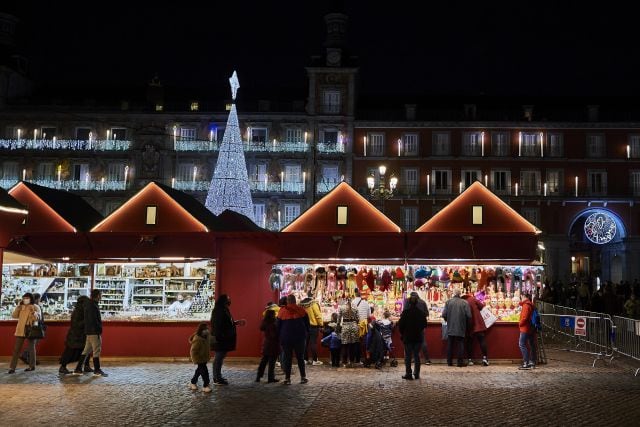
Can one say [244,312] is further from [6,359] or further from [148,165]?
[148,165]

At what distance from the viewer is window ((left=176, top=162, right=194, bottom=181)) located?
169 ft

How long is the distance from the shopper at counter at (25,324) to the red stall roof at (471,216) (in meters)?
8.89

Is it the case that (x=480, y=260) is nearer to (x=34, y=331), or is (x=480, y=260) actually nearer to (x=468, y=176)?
(x=34, y=331)

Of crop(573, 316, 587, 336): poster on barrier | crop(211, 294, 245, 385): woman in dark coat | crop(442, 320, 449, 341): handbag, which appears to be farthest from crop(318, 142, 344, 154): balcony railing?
crop(211, 294, 245, 385): woman in dark coat

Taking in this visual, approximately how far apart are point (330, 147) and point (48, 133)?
20.5 m

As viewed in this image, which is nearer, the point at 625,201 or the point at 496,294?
the point at 496,294

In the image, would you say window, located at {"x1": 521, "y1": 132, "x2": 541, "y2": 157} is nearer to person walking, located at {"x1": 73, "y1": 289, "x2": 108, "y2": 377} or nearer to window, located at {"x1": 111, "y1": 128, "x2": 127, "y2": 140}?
window, located at {"x1": 111, "y1": 128, "x2": 127, "y2": 140}

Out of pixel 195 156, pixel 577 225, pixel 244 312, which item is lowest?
pixel 244 312

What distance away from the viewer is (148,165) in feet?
169

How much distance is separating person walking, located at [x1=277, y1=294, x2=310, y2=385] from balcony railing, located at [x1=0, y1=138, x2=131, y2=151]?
40.9 metres

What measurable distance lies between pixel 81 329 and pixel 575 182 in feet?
143

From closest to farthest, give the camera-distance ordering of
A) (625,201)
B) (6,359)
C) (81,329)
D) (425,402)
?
1. (425,402)
2. (81,329)
3. (6,359)
4. (625,201)

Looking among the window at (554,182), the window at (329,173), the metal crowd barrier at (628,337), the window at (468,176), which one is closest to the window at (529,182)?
the window at (554,182)

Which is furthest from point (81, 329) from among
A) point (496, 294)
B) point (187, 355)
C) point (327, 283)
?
point (496, 294)
